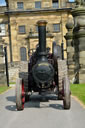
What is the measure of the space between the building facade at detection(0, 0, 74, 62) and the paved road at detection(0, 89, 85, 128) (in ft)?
129

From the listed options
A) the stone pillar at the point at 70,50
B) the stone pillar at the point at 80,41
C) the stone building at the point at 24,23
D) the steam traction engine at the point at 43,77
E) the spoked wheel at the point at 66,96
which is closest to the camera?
the spoked wheel at the point at 66,96

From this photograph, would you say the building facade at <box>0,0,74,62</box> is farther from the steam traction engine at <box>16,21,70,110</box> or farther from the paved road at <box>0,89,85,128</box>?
the paved road at <box>0,89,85,128</box>

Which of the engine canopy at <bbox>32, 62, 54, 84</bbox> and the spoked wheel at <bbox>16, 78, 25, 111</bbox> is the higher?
the engine canopy at <bbox>32, 62, 54, 84</bbox>

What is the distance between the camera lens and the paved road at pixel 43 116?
6.86 metres

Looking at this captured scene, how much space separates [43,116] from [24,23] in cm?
4244

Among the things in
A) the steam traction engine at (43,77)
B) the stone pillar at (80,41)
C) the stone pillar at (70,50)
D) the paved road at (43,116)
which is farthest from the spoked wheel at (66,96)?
the stone pillar at (70,50)

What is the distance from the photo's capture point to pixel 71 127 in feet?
21.4

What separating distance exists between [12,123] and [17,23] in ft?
142

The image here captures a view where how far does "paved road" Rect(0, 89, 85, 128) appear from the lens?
270 inches

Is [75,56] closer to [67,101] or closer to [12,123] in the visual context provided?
[67,101]

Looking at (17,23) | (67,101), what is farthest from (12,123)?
(17,23)

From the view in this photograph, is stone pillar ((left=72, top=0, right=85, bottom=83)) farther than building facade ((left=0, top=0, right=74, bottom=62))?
No

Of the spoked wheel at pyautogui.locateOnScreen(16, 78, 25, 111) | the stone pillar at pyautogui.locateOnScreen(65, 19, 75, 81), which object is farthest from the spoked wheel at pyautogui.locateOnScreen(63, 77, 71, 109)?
the stone pillar at pyautogui.locateOnScreen(65, 19, 75, 81)

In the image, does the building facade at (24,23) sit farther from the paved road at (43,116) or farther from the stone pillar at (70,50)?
the paved road at (43,116)
